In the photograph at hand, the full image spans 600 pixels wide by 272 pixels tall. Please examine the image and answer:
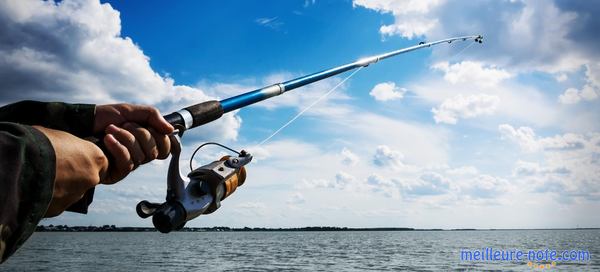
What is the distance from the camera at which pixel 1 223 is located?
135 centimetres

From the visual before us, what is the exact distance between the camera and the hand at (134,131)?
7.29ft

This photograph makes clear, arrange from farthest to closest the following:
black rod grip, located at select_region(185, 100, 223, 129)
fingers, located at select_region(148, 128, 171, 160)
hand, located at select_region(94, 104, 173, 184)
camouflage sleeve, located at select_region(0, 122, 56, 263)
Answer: black rod grip, located at select_region(185, 100, 223, 129) < fingers, located at select_region(148, 128, 171, 160) < hand, located at select_region(94, 104, 173, 184) < camouflage sleeve, located at select_region(0, 122, 56, 263)

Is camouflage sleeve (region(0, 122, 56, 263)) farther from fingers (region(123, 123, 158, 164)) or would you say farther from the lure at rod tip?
the lure at rod tip

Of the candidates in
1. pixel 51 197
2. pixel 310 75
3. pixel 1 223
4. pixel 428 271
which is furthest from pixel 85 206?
pixel 428 271

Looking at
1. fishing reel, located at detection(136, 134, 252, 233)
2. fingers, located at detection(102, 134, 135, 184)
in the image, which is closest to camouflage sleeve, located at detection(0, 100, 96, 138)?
fingers, located at detection(102, 134, 135, 184)

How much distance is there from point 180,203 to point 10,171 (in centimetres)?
164

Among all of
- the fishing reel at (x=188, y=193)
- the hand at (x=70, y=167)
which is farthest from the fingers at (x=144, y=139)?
the hand at (x=70, y=167)

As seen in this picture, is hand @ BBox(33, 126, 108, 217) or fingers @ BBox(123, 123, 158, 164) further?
fingers @ BBox(123, 123, 158, 164)

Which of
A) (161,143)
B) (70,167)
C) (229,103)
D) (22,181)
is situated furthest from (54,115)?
(229,103)

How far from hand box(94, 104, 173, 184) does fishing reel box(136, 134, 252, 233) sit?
0.23 m

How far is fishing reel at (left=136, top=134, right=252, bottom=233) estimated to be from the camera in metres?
2.82

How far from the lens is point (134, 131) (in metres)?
2.36

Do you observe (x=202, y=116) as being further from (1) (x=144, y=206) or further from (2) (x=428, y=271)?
(2) (x=428, y=271)

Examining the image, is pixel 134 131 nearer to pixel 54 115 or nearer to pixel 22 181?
pixel 54 115
